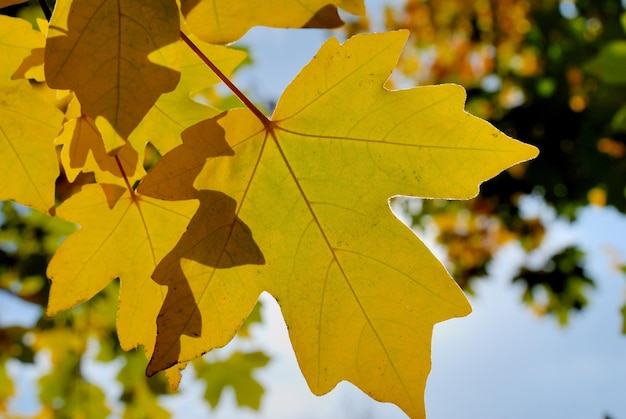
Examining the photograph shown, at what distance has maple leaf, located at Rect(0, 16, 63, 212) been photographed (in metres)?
0.95

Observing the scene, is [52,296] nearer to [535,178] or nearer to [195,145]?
[195,145]

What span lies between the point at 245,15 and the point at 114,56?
7.4 inches

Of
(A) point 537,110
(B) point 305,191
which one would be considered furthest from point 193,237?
(A) point 537,110

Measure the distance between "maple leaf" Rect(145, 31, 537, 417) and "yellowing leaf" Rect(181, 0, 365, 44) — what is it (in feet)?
0.36

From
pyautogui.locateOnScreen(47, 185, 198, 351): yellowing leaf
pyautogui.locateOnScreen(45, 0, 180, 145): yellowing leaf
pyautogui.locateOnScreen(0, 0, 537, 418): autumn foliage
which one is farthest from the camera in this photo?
pyautogui.locateOnScreen(47, 185, 198, 351): yellowing leaf

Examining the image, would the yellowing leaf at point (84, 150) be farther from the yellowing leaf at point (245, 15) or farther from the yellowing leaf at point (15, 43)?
the yellowing leaf at point (245, 15)

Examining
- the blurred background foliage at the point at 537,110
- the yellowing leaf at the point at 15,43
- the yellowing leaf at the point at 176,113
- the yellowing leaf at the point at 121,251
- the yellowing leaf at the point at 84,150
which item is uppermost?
the blurred background foliage at the point at 537,110

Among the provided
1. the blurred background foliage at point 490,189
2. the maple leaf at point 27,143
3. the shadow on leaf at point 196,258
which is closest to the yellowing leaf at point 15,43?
the maple leaf at point 27,143

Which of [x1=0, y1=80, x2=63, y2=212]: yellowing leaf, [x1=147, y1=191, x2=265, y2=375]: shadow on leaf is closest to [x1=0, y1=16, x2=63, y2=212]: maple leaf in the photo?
[x1=0, y1=80, x2=63, y2=212]: yellowing leaf

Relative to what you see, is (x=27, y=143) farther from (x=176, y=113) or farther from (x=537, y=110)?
(x=537, y=110)

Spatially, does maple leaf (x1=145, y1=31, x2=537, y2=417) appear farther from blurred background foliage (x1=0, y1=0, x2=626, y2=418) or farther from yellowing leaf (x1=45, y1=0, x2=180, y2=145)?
blurred background foliage (x1=0, y1=0, x2=626, y2=418)

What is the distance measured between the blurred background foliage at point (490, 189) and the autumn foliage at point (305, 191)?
182 centimetres

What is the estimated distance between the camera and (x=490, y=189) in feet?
18.1

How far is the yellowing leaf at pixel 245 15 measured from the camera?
2.68ft
